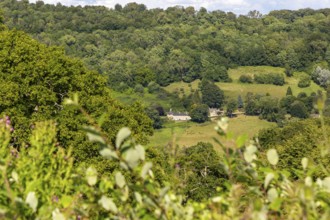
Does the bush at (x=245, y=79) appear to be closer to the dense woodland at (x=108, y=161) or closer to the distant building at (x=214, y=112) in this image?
the distant building at (x=214, y=112)

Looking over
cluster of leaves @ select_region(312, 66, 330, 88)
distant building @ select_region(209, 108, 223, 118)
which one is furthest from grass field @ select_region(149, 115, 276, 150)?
cluster of leaves @ select_region(312, 66, 330, 88)

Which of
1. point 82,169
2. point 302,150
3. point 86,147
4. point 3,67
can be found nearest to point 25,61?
point 3,67

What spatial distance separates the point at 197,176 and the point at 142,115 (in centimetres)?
1854

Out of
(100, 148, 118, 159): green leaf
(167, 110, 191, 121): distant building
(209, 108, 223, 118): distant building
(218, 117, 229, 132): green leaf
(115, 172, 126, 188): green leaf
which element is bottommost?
(209, 108, 223, 118): distant building

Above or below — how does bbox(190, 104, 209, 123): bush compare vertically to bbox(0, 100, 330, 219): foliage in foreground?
below

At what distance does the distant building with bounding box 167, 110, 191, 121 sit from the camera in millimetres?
159600

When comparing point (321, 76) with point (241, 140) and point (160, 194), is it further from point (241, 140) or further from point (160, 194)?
point (160, 194)

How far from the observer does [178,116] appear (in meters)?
163

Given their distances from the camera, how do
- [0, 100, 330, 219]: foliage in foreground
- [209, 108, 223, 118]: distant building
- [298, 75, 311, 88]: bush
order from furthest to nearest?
[298, 75, 311, 88]: bush, [209, 108, 223, 118]: distant building, [0, 100, 330, 219]: foliage in foreground

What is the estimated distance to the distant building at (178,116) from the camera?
524 ft

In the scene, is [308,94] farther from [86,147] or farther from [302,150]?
[86,147]

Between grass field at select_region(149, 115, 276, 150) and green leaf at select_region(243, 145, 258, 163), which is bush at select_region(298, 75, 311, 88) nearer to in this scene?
grass field at select_region(149, 115, 276, 150)

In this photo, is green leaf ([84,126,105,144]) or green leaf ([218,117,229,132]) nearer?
green leaf ([84,126,105,144])

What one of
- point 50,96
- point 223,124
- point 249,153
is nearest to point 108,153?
point 223,124
